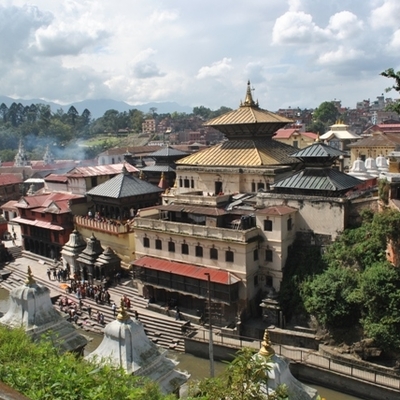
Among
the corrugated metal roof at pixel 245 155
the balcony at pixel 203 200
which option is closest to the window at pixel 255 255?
the balcony at pixel 203 200

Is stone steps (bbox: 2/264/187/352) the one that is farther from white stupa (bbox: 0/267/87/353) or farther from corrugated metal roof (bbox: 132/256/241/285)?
white stupa (bbox: 0/267/87/353)

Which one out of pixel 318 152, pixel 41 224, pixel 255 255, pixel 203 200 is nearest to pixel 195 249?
pixel 255 255

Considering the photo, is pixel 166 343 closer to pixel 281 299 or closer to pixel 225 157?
pixel 281 299

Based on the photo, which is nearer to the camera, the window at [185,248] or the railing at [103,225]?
the window at [185,248]

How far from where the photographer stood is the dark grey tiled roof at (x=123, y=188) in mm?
45438

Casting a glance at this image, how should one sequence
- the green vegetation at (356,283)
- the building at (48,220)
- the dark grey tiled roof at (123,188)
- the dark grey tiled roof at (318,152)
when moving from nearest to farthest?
the green vegetation at (356,283) < the dark grey tiled roof at (318,152) < the dark grey tiled roof at (123,188) < the building at (48,220)

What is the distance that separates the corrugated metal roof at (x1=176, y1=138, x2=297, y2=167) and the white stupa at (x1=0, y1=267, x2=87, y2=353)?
27.3 m

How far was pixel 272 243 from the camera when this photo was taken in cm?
3266

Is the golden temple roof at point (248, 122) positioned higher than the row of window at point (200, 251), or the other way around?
the golden temple roof at point (248, 122)

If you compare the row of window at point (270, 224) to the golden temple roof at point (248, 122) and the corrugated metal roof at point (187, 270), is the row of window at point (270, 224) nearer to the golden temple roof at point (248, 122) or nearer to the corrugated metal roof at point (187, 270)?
the corrugated metal roof at point (187, 270)

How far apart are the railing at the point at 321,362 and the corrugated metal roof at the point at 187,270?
3.68 meters

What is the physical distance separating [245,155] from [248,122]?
310 cm

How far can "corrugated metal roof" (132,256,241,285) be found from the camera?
1265 inches

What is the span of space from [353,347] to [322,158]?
43.2 feet
